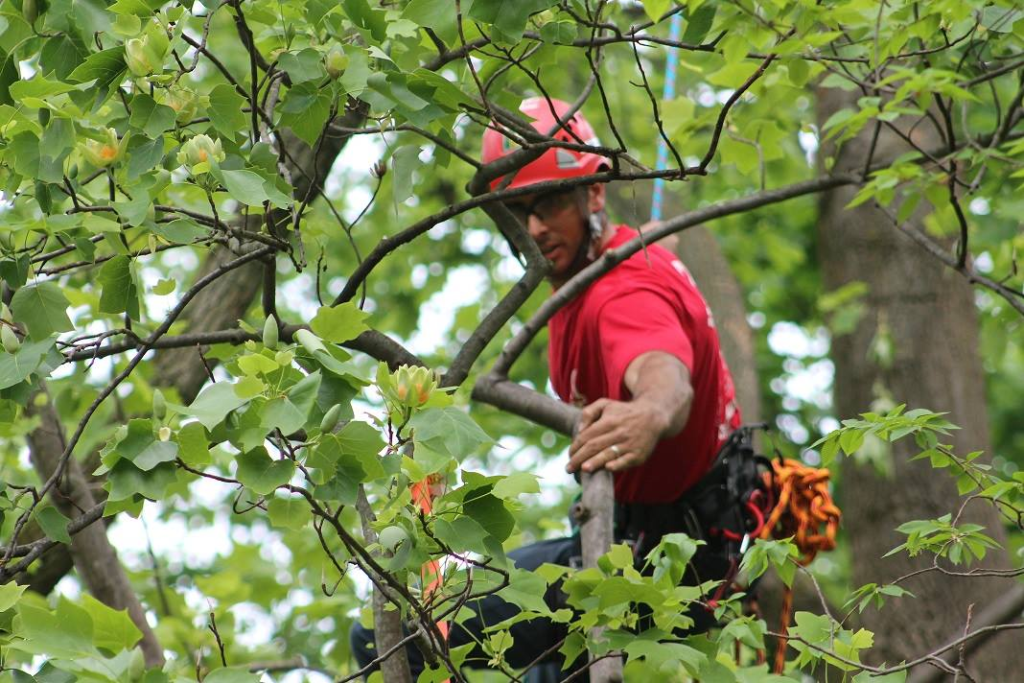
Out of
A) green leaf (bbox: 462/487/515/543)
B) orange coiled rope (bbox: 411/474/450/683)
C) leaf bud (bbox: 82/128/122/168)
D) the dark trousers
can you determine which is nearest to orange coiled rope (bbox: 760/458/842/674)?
the dark trousers

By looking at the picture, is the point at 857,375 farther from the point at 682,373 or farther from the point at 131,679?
the point at 131,679

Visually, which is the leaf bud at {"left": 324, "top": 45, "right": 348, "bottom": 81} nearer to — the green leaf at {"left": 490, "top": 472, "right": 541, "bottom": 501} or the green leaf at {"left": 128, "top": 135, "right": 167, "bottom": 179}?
the green leaf at {"left": 128, "top": 135, "right": 167, "bottom": 179}

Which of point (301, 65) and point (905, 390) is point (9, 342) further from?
point (905, 390)

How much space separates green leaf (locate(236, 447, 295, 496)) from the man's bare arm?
1120 millimetres

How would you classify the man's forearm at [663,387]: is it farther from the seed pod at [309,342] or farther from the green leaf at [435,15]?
the seed pod at [309,342]

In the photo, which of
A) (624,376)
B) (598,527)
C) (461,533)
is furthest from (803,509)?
(461,533)

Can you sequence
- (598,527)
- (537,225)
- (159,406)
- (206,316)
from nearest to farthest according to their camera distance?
(159,406), (598,527), (537,225), (206,316)

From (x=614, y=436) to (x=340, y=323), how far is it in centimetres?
108

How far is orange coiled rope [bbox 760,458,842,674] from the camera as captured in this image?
344 cm

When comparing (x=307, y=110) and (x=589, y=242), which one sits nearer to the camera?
(x=307, y=110)

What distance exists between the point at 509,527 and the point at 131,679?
0.62 m

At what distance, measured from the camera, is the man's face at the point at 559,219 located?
12.3ft

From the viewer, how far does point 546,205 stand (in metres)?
3.76

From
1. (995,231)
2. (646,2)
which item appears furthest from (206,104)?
(995,231)
